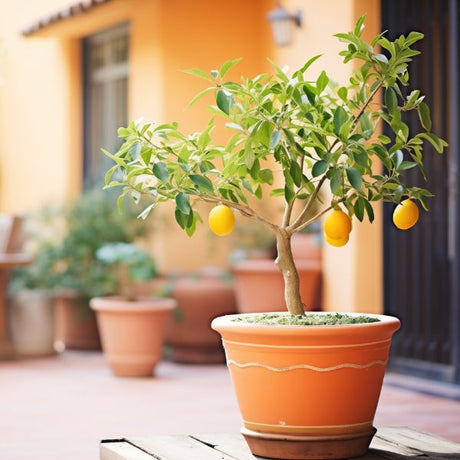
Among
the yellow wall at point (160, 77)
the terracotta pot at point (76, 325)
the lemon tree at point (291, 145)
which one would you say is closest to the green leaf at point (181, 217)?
the lemon tree at point (291, 145)

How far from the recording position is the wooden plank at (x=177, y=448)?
10.5 ft

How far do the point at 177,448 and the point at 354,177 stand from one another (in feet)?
3.62

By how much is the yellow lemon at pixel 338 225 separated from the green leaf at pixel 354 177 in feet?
0.80

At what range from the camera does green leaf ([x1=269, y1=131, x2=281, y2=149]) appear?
9.83 ft

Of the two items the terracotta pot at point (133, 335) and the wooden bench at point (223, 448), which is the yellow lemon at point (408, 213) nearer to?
the wooden bench at point (223, 448)

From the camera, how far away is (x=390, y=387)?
5898 mm

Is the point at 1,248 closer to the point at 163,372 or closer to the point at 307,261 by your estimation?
the point at 163,372

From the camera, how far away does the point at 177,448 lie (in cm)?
335

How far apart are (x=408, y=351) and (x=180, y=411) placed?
5.92 ft

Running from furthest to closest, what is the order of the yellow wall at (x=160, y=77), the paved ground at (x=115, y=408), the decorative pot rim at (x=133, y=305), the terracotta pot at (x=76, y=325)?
the terracotta pot at (x=76, y=325) → the decorative pot rim at (x=133, y=305) → the yellow wall at (x=160, y=77) → the paved ground at (x=115, y=408)

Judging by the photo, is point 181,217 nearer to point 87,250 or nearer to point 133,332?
point 133,332

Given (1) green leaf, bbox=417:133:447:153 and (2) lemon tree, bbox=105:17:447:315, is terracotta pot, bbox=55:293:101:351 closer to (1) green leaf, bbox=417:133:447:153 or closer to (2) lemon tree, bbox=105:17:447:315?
(2) lemon tree, bbox=105:17:447:315

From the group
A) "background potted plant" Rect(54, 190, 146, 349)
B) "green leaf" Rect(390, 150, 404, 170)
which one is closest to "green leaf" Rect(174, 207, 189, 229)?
"green leaf" Rect(390, 150, 404, 170)

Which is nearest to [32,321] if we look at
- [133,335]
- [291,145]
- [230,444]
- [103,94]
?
[133,335]
